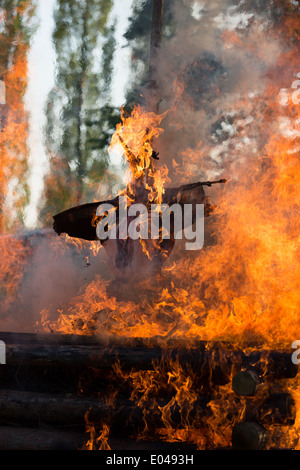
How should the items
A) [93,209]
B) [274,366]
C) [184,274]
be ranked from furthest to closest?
[184,274] → [93,209] → [274,366]

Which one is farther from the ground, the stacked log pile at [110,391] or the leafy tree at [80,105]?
the leafy tree at [80,105]

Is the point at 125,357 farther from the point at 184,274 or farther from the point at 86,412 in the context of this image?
the point at 184,274

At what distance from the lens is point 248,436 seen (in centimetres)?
415

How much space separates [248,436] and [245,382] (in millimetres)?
517

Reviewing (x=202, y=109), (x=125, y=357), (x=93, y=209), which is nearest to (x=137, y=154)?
(x=93, y=209)

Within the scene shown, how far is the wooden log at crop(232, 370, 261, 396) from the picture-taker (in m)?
4.44

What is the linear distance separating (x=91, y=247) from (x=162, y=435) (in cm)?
830

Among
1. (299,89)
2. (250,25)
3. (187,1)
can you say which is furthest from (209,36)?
(299,89)

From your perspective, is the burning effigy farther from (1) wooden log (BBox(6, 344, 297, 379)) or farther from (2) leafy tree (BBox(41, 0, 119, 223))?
(2) leafy tree (BBox(41, 0, 119, 223))

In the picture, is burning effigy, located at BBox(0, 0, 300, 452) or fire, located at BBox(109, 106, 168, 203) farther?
fire, located at BBox(109, 106, 168, 203)

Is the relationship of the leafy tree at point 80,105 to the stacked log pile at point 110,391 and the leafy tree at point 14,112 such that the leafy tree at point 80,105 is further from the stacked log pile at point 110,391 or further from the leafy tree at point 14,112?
the stacked log pile at point 110,391

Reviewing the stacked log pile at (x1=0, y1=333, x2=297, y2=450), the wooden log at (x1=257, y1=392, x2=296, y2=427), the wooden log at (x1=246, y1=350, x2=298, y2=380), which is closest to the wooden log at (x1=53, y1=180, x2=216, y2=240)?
the stacked log pile at (x1=0, y1=333, x2=297, y2=450)

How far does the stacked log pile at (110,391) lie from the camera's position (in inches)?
176

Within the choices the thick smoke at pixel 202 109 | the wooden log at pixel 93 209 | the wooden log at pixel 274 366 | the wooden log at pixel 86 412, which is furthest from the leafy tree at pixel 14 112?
the wooden log at pixel 274 366
